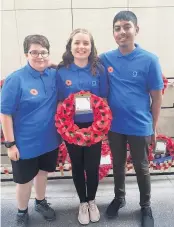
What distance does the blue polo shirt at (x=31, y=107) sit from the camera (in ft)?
4.76

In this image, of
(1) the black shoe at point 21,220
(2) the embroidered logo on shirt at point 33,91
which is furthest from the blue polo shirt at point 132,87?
(1) the black shoe at point 21,220

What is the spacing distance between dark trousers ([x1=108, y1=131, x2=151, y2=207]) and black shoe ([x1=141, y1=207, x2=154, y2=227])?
3 cm

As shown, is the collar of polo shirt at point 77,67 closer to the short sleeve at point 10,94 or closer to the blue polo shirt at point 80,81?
the blue polo shirt at point 80,81

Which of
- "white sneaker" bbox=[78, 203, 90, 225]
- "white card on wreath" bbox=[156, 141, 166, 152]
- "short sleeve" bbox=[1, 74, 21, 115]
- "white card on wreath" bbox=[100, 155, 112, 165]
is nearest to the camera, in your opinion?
"short sleeve" bbox=[1, 74, 21, 115]

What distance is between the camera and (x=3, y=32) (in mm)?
2641

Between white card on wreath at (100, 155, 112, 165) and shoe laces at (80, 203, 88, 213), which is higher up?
white card on wreath at (100, 155, 112, 165)

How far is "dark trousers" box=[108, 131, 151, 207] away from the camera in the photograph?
5.51 ft

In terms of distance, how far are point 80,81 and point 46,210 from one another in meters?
1.05

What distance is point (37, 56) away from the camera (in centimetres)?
150

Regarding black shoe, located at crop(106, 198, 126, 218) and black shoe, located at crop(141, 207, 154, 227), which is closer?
black shoe, located at crop(141, 207, 154, 227)

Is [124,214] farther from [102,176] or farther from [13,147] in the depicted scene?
[13,147]

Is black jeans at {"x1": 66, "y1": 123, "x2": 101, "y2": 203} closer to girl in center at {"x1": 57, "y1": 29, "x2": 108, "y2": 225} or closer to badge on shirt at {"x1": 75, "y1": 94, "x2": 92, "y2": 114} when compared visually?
girl in center at {"x1": 57, "y1": 29, "x2": 108, "y2": 225}

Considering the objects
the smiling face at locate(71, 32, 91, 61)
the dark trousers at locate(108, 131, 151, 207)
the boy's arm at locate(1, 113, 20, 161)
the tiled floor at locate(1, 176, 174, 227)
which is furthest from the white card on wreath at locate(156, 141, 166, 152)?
the boy's arm at locate(1, 113, 20, 161)

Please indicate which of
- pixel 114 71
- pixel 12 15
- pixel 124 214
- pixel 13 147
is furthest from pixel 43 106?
pixel 12 15
